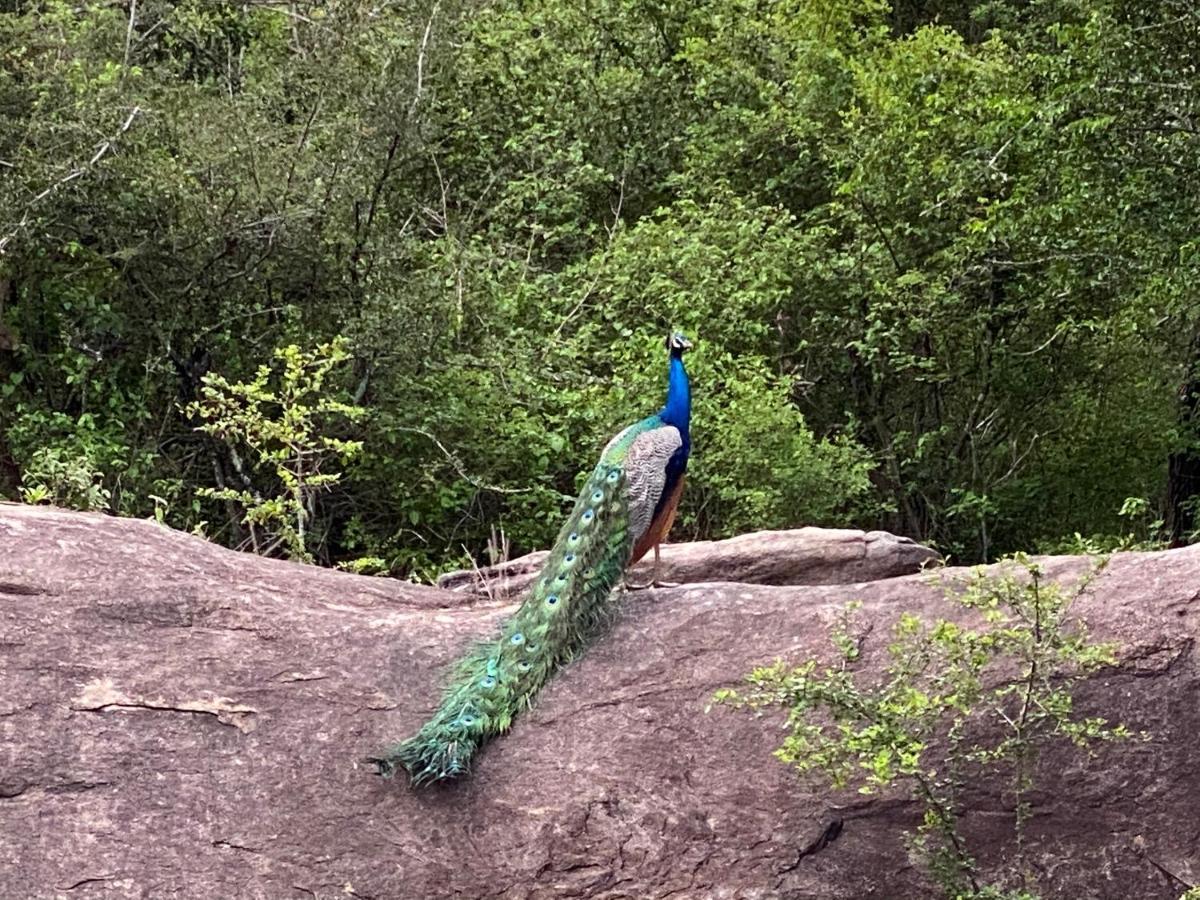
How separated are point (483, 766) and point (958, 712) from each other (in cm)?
185

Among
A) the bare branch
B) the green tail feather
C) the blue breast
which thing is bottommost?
the green tail feather

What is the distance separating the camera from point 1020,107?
10.4m

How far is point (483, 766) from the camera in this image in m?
5.35

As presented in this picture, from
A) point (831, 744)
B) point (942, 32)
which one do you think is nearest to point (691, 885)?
point (831, 744)

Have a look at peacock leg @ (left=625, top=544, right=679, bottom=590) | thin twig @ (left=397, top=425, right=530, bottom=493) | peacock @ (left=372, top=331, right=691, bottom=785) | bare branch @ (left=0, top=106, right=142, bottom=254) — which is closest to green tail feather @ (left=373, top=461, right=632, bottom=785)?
peacock @ (left=372, top=331, right=691, bottom=785)

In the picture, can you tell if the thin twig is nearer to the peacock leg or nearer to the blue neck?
the peacock leg

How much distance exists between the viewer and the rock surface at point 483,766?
5.00 m

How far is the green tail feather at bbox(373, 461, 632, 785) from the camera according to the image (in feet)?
17.3

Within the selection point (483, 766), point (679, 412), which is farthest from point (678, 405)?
point (483, 766)

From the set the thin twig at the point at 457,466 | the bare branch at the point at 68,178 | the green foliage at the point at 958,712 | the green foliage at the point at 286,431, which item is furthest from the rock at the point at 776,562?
the bare branch at the point at 68,178

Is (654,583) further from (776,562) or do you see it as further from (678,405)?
(776,562)

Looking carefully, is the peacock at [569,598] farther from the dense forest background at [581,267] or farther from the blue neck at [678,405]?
the dense forest background at [581,267]

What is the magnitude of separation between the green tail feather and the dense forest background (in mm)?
2613

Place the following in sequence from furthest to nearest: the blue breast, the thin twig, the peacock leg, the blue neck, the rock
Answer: the thin twig < the rock < the blue neck < the blue breast < the peacock leg
